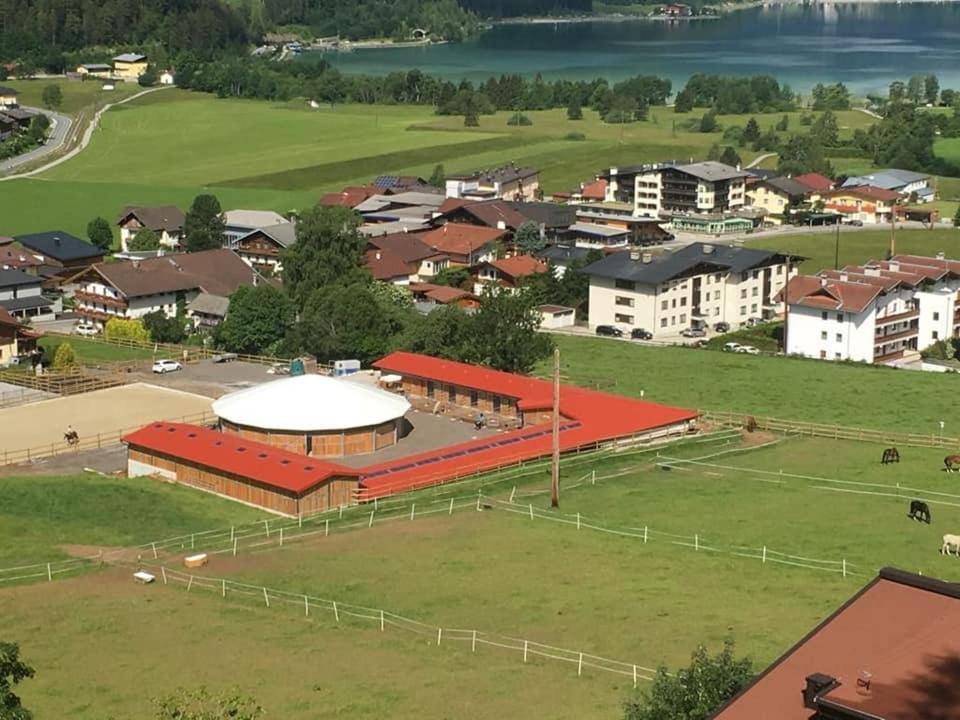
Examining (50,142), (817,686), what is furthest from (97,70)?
(817,686)

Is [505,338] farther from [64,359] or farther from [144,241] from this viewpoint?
[144,241]

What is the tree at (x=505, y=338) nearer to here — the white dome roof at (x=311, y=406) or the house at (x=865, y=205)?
the white dome roof at (x=311, y=406)

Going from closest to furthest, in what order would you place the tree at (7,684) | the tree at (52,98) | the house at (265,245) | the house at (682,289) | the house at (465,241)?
1. the tree at (7,684)
2. the house at (682,289)
3. the house at (465,241)
4. the house at (265,245)
5. the tree at (52,98)

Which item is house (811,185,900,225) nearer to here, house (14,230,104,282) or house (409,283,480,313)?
house (409,283,480,313)

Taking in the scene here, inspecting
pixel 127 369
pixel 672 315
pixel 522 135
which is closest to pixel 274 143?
pixel 522 135

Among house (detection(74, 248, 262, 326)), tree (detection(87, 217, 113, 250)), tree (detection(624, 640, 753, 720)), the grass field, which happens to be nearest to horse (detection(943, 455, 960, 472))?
the grass field

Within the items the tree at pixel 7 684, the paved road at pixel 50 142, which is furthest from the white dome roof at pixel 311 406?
the paved road at pixel 50 142

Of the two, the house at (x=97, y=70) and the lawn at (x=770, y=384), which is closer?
the lawn at (x=770, y=384)

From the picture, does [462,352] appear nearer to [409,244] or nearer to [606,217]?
[409,244]
